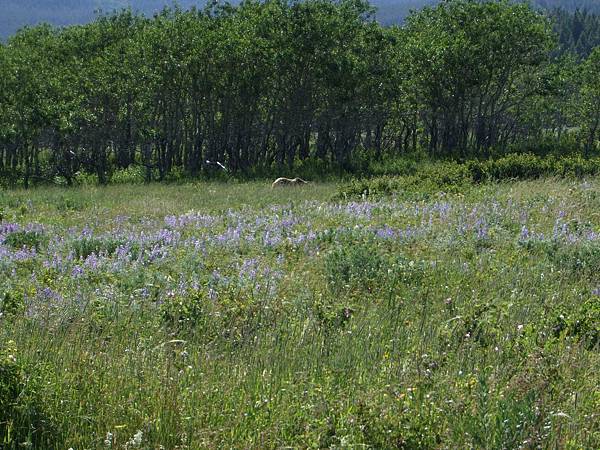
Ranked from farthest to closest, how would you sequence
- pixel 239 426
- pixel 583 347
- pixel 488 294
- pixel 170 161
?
pixel 170 161 < pixel 488 294 < pixel 583 347 < pixel 239 426

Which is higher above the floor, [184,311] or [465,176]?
[465,176]

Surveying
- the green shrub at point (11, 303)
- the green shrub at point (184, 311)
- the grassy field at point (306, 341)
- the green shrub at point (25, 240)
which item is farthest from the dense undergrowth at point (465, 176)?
the green shrub at point (11, 303)

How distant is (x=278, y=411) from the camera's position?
3.77m

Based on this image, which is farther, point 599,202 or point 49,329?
point 599,202

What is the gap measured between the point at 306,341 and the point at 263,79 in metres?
28.7

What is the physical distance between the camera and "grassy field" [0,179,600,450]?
141 inches

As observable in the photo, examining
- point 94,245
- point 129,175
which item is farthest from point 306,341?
point 129,175

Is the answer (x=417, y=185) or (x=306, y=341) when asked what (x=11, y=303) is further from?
(x=417, y=185)

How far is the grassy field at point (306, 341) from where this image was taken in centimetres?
359

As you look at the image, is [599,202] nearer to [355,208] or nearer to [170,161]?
[355,208]

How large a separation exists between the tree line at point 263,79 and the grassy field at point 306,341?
22.8 m

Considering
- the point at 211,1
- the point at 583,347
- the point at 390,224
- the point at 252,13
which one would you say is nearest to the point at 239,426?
the point at 583,347

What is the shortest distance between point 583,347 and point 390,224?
20.0ft

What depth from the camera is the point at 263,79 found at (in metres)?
32.4
